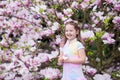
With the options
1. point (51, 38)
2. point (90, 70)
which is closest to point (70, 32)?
point (90, 70)

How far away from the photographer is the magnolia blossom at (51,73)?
12.9 feet

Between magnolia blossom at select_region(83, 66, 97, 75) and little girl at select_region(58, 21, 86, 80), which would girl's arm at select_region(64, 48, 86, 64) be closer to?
little girl at select_region(58, 21, 86, 80)

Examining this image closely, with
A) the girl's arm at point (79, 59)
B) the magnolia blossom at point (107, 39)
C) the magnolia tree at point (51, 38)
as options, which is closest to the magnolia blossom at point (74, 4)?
the magnolia tree at point (51, 38)

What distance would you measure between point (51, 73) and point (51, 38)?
0.79 metres

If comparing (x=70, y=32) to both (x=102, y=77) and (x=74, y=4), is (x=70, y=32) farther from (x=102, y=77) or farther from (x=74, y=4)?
(x=74, y=4)

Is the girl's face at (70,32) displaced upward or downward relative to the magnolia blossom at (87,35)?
upward

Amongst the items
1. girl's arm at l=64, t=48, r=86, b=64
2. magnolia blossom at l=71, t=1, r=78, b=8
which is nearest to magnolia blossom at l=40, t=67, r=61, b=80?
girl's arm at l=64, t=48, r=86, b=64

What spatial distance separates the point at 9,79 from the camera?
178 inches

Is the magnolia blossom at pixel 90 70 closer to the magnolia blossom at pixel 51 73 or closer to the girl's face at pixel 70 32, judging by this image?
the magnolia blossom at pixel 51 73

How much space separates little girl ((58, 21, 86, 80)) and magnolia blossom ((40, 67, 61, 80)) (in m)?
0.23

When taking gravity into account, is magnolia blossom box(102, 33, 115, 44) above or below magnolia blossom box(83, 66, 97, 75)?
above

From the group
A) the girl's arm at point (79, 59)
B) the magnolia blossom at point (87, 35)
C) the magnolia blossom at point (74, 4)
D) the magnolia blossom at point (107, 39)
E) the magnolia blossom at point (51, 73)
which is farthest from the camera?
the magnolia blossom at point (74, 4)

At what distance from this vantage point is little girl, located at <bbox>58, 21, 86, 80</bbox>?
3.62 metres

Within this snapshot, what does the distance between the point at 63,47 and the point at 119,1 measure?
1232mm
